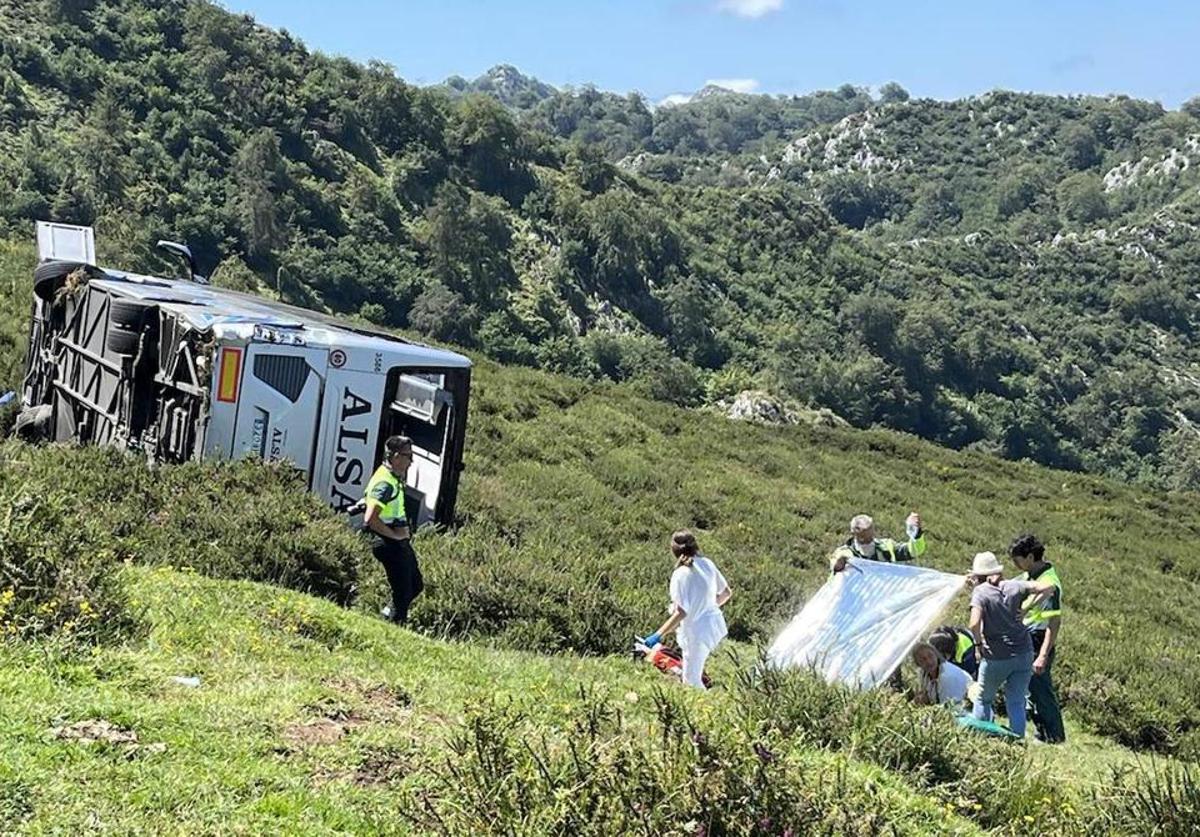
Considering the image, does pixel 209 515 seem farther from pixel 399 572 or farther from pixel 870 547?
pixel 870 547

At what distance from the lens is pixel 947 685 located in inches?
338

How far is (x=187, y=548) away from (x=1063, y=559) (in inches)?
807

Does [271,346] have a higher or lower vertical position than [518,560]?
higher

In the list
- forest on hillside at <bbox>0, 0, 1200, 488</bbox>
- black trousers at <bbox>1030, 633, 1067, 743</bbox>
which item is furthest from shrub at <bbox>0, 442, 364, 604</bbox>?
forest on hillside at <bbox>0, 0, 1200, 488</bbox>

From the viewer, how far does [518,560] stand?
11352 millimetres

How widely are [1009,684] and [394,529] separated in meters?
4.81

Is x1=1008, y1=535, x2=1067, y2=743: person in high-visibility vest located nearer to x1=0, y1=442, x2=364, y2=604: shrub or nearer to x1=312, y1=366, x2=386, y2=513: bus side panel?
x1=0, y1=442, x2=364, y2=604: shrub

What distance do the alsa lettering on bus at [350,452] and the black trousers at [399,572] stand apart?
3.04m

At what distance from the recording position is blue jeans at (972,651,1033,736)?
802 cm

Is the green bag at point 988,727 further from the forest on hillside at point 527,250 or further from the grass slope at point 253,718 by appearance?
the forest on hillside at point 527,250

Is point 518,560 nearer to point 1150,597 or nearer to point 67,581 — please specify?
point 67,581

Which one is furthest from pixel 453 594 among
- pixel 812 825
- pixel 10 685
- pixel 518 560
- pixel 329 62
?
pixel 329 62

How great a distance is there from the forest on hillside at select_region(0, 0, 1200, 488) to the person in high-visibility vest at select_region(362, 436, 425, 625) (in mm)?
36156

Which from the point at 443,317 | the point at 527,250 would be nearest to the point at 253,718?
the point at 443,317
